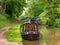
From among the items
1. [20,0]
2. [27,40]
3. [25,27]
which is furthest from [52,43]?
[20,0]

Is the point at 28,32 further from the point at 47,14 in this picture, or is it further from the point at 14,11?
the point at 14,11

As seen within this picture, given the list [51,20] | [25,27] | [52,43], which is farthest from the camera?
[51,20]

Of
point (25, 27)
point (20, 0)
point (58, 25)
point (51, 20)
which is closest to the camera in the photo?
point (25, 27)

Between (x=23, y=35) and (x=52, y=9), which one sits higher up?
(x=52, y=9)

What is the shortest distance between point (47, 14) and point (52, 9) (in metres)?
2.77

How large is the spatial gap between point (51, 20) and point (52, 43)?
21.9 m

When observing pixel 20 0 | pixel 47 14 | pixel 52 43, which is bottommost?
pixel 52 43

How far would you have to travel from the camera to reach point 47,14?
161ft

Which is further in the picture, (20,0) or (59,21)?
(20,0)

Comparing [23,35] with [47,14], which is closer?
[23,35]

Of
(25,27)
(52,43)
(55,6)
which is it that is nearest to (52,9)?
(55,6)

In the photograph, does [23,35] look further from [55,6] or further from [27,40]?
[55,6]

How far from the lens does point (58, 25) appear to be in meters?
42.8

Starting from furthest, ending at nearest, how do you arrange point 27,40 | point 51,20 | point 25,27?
1. point 51,20
2. point 25,27
3. point 27,40
